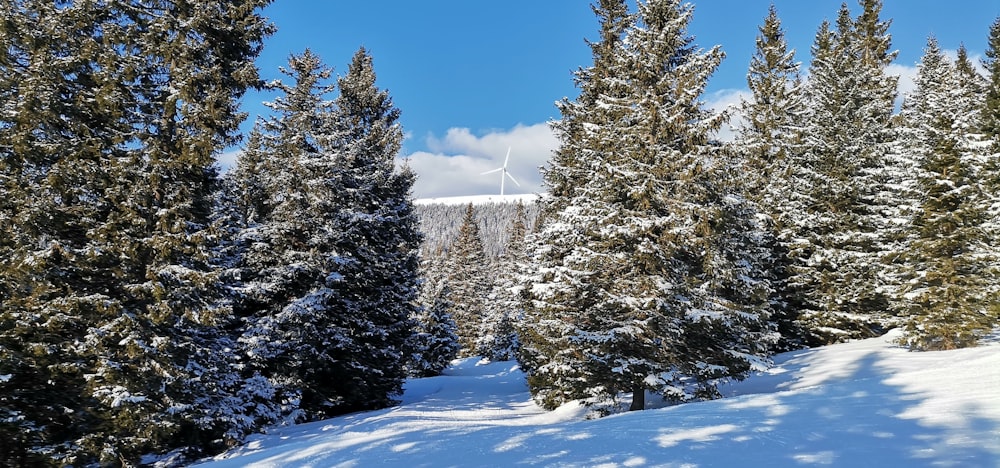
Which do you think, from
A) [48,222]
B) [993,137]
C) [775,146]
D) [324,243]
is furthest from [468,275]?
[48,222]

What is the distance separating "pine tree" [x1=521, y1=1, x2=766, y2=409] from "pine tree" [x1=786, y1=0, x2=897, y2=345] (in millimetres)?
9558

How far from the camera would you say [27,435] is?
28.8 feet

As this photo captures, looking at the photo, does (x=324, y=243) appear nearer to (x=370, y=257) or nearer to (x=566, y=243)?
(x=370, y=257)

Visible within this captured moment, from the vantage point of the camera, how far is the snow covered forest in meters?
9.71

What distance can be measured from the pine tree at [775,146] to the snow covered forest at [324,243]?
39.9 inches

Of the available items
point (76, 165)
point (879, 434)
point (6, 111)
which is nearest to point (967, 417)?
point (879, 434)

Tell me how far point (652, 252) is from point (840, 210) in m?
14.8

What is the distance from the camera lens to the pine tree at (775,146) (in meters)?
22.6

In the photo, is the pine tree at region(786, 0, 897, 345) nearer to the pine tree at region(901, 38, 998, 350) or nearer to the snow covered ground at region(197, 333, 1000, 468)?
the pine tree at region(901, 38, 998, 350)

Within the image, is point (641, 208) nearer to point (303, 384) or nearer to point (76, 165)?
point (303, 384)

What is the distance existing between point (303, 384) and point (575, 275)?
8862 millimetres

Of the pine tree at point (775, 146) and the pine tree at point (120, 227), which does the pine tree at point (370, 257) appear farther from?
the pine tree at point (775, 146)

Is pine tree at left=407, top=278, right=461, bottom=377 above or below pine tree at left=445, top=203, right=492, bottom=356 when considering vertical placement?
below

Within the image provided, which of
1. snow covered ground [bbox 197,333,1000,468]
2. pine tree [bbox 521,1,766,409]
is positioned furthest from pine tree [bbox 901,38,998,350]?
pine tree [bbox 521,1,766,409]
